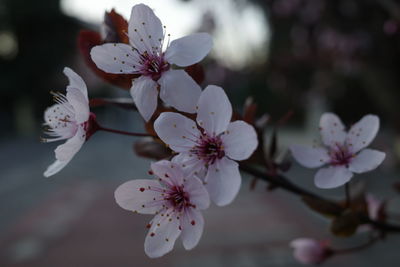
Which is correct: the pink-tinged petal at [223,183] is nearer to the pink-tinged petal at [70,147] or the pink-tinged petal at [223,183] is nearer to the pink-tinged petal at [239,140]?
the pink-tinged petal at [239,140]

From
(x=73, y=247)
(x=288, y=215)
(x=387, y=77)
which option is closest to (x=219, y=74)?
Result: (x=288, y=215)

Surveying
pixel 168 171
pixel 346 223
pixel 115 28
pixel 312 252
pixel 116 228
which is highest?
pixel 115 28

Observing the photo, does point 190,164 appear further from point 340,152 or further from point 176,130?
point 340,152

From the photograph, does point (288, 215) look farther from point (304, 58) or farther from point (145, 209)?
point (145, 209)

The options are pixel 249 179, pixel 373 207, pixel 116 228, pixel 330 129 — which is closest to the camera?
pixel 330 129

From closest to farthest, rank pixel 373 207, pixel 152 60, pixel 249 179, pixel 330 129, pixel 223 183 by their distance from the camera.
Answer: pixel 223 183
pixel 152 60
pixel 330 129
pixel 373 207
pixel 249 179

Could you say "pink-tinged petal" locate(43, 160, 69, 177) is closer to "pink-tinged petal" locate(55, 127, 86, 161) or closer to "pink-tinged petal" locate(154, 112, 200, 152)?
"pink-tinged petal" locate(55, 127, 86, 161)

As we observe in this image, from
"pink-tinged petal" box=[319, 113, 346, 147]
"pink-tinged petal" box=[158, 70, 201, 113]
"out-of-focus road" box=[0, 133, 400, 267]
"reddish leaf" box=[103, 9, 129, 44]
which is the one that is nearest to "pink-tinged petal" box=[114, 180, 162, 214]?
"pink-tinged petal" box=[158, 70, 201, 113]

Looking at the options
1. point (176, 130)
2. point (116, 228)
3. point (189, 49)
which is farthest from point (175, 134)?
point (116, 228)
